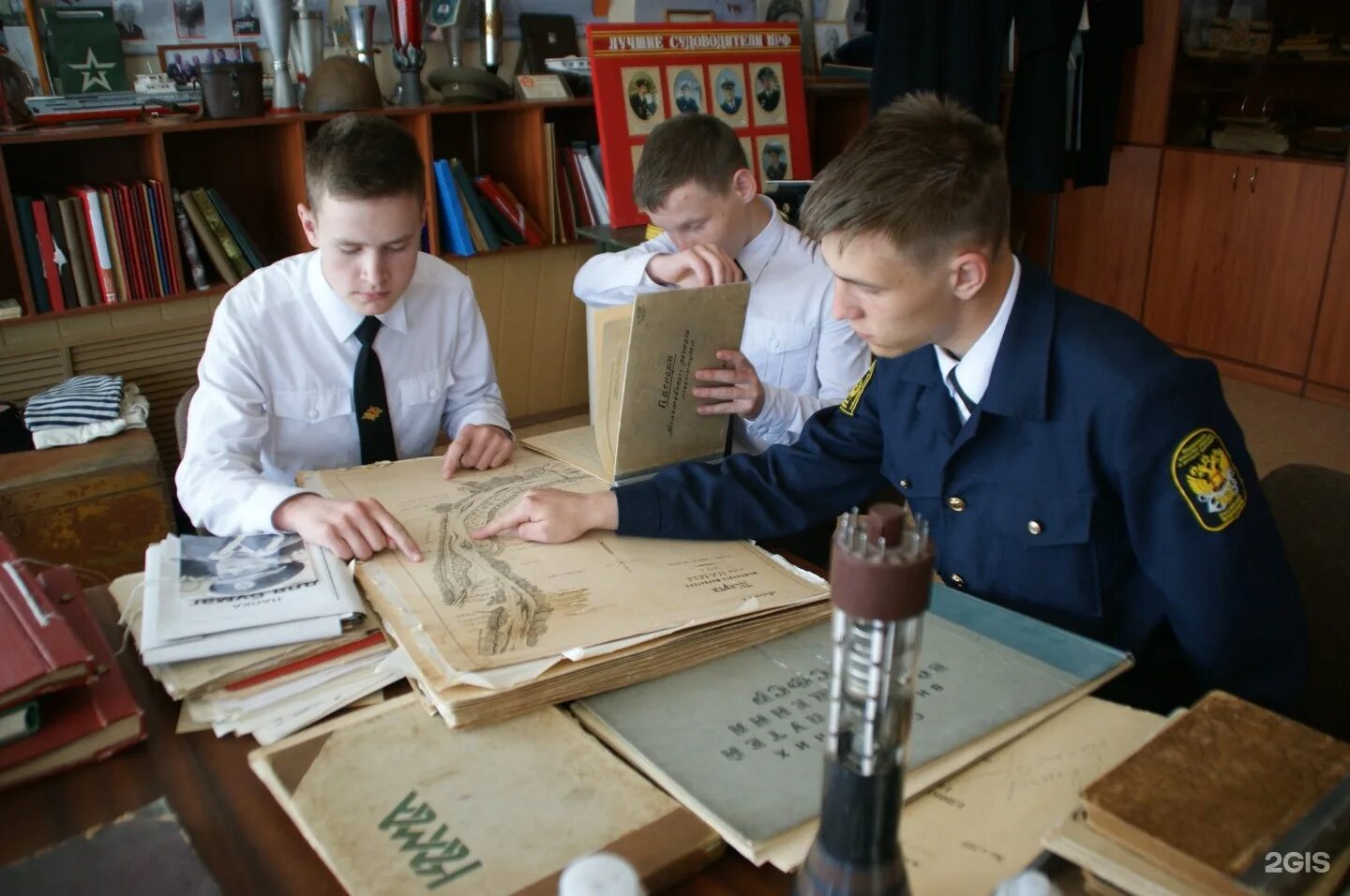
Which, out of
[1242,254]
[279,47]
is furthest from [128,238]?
[1242,254]

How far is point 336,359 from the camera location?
171 centimetres

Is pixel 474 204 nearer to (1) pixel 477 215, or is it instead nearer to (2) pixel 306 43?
(1) pixel 477 215

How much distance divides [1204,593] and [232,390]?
1308mm

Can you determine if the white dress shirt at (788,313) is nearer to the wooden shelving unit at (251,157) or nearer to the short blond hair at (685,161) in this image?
the short blond hair at (685,161)

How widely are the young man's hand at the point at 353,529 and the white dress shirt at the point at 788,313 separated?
0.93 m

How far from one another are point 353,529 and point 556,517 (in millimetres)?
217

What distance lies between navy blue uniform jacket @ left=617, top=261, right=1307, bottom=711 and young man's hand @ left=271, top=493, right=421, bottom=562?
0.82 feet

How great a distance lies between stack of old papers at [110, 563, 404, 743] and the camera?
94 centimetres

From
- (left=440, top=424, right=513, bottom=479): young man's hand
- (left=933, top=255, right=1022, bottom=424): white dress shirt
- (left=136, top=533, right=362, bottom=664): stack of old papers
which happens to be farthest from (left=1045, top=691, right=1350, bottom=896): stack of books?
(left=440, top=424, right=513, bottom=479): young man's hand

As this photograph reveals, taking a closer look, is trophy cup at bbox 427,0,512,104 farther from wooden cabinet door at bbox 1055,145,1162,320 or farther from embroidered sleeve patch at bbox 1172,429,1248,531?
embroidered sleeve patch at bbox 1172,429,1248,531

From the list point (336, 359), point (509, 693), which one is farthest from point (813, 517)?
point (336, 359)

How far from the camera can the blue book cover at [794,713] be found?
805mm

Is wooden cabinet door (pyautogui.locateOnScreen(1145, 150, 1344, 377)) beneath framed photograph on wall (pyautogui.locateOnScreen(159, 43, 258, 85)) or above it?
beneath

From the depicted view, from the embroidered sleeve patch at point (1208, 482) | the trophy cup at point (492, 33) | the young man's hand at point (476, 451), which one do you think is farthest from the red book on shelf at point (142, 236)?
the embroidered sleeve patch at point (1208, 482)
